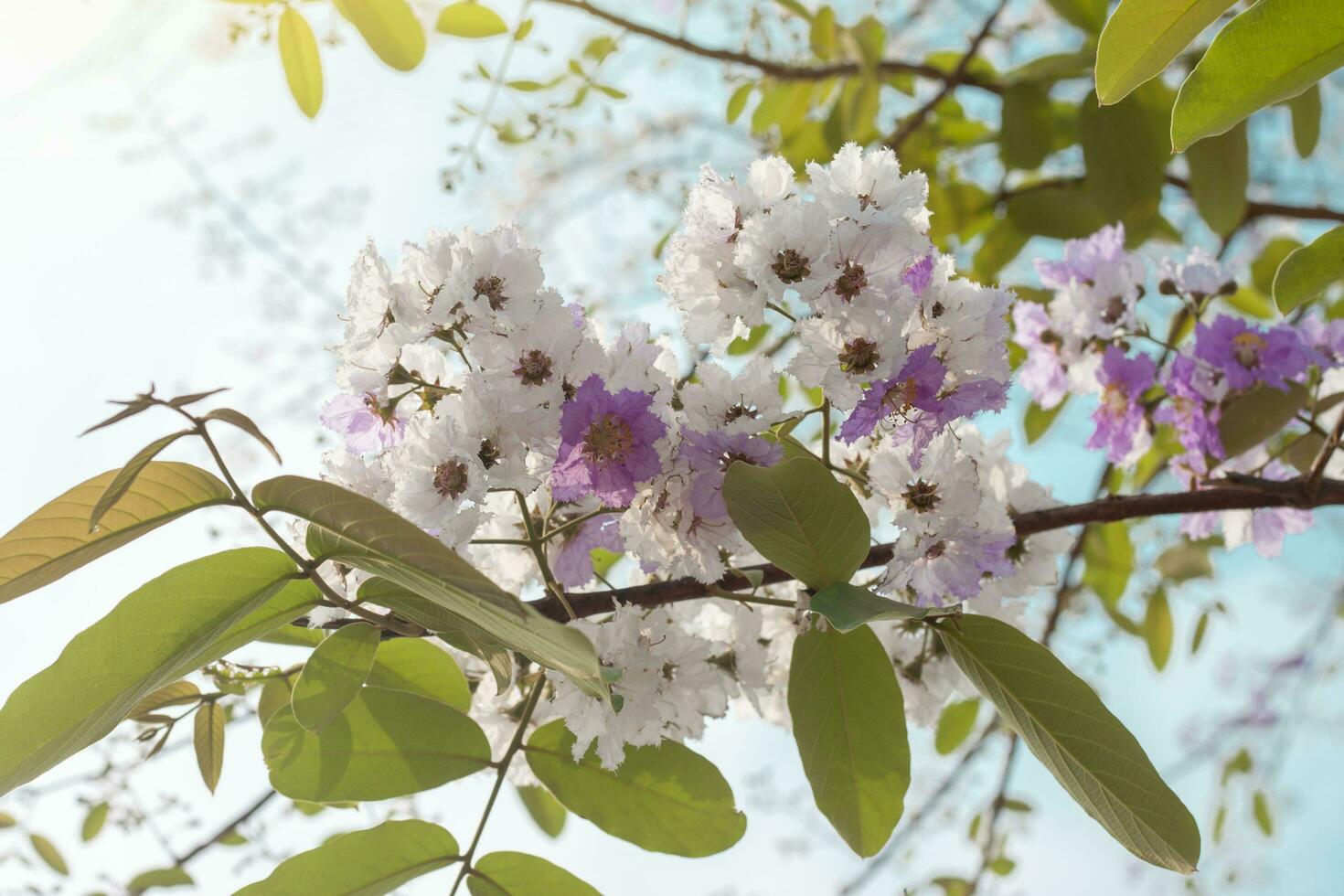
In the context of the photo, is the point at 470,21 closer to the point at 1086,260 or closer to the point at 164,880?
the point at 1086,260

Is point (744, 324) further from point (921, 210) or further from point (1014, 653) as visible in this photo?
point (1014, 653)

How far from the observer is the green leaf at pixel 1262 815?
238 centimetres

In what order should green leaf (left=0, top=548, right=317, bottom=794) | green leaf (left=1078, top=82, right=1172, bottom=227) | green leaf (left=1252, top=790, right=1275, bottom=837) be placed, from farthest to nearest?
green leaf (left=1252, top=790, right=1275, bottom=837) → green leaf (left=1078, top=82, right=1172, bottom=227) → green leaf (left=0, top=548, right=317, bottom=794)

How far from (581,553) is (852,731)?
0.26m

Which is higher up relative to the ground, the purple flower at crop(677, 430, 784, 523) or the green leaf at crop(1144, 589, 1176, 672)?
the green leaf at crop(1144, 589, 1176, 672)

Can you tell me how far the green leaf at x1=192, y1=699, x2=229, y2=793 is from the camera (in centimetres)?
88

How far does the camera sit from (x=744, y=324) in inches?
31.0

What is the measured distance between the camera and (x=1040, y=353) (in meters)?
1.34

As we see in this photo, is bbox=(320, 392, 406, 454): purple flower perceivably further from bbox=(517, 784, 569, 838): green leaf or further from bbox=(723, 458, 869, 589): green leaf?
bbox=(517, 784, 569, 838): green leaf

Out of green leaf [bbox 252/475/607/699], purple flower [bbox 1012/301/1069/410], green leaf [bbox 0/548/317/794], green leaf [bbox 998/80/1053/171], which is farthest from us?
green leaf [bbox 998/80/1053/171]

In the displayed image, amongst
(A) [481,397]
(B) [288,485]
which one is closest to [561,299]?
(A) [481,397]

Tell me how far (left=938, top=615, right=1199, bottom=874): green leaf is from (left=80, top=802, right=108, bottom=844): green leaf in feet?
4.22

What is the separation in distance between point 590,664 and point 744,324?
0.39m

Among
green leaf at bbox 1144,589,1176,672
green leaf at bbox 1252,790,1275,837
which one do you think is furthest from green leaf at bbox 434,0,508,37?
green leaf at bbox 1252,790,1275,837
